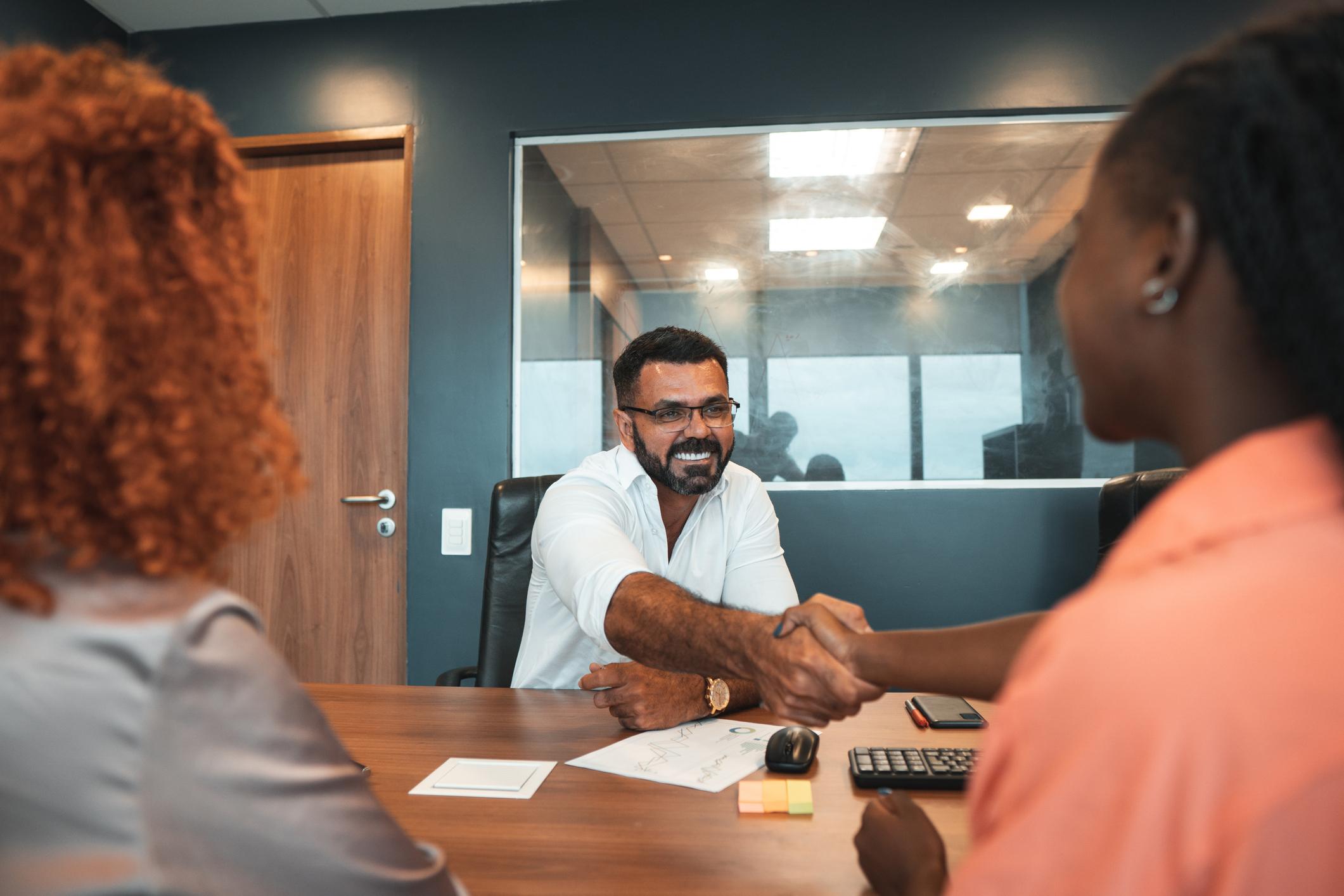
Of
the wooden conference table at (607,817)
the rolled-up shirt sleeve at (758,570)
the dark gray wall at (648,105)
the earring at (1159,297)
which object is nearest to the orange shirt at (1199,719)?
the earring at (1159,297)

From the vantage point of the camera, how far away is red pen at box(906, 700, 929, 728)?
1446mm

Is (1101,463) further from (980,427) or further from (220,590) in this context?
(220,590)

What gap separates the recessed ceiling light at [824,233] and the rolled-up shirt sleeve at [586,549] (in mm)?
1358

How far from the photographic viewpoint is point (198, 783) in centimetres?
56

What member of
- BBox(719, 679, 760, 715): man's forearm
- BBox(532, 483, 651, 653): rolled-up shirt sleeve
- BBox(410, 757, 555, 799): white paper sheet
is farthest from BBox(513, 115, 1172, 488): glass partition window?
BBox(410, 757, 555, 799): white paper sheet

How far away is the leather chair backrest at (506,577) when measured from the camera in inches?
83.3

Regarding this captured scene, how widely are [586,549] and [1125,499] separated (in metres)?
1.34

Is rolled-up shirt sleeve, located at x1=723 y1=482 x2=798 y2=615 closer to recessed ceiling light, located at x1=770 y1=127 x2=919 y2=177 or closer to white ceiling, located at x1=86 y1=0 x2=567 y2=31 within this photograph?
recessed ceiling light, located at x1=770 y1=127 x2=919 y2=177

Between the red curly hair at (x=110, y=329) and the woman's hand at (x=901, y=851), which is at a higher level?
the red curly hair at (x=110, y=329)

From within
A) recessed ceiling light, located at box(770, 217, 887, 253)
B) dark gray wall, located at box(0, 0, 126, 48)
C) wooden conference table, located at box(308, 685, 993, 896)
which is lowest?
wooden conference table, located at box(308, 685, 993, 896)

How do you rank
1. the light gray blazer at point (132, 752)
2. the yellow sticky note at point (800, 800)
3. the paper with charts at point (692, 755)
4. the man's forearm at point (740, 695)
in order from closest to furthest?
the light gray blazer at point (132, 752)
the yellow sticky note at point (800, 800)
the paper with charts at point (692, 755)
the man's forearm at point (740, 695)

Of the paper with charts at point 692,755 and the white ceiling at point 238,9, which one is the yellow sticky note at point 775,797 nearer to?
the paper with charts at point 692,755

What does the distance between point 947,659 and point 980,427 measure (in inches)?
74.0

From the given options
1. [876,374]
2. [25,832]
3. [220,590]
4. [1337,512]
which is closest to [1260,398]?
[1337,512]
